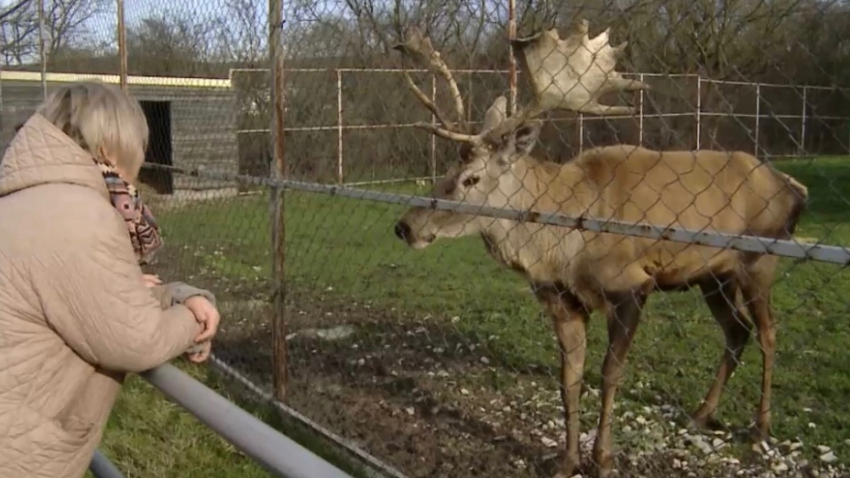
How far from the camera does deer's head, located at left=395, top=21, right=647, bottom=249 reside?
4625mm

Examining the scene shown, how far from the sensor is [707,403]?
5.40m

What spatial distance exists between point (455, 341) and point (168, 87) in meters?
3.72

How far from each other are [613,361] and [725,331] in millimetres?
1479

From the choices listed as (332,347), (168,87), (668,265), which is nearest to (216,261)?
(168,87)

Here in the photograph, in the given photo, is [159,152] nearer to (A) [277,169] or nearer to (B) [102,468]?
(A) [277,169]

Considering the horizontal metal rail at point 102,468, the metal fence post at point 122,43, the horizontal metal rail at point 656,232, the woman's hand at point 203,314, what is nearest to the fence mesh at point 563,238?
the horizontal metal rail at point 656,232

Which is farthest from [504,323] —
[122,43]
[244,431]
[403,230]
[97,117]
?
[244,431]

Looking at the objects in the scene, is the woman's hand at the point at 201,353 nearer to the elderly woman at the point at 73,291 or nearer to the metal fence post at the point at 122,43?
the elderly woman at the point at 73,291

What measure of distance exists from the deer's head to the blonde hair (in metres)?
2.30

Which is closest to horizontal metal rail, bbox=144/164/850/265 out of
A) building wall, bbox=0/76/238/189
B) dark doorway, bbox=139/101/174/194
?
building wall, bbox=0/76/238/189

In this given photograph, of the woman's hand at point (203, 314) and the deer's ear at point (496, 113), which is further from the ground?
the deer's ear at point (496, 113)

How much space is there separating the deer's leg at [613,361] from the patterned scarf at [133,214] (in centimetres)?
274

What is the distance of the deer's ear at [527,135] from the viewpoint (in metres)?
4.98

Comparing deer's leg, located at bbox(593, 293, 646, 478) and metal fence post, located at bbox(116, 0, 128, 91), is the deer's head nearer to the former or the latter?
deer's leg, located at bbox(593, 293, 646, 478)
